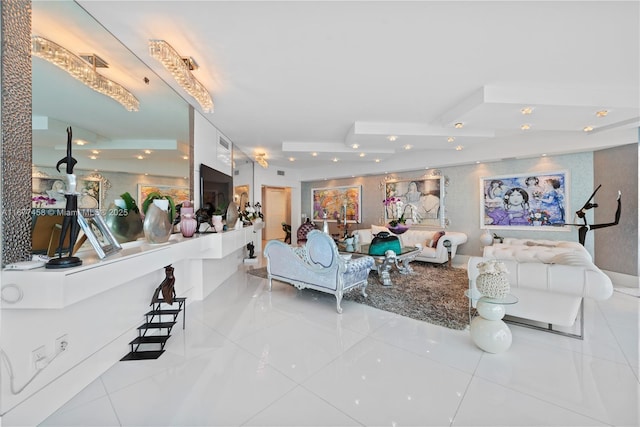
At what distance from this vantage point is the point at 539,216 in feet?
16.1

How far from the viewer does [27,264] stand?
1325 millimetres

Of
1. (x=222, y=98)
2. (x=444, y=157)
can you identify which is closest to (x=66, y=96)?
(x=222, y=98)

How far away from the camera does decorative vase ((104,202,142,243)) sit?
2078mm

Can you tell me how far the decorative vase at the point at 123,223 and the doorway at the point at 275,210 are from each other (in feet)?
22.6

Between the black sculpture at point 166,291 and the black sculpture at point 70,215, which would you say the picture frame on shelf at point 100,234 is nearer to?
the black sculpture at point 70,215

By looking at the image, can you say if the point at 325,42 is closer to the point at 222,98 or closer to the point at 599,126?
the point at 222,98

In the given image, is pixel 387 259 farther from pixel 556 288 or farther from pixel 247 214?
pixel 247 214

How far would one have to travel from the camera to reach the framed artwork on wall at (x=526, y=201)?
4.73 m

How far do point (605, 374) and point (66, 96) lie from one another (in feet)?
14.7

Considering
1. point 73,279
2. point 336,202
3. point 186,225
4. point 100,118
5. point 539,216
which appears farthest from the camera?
point 336,202

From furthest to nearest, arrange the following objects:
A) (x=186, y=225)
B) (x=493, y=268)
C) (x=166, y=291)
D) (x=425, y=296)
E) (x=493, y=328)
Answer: (x=425, y=296) < (x=186, y=225) < (x=166, y=291) < (x=493, y=268) < (x=493, y=328)

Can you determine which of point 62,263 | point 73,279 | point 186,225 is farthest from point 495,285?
point 186,225

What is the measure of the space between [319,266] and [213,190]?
2.21m

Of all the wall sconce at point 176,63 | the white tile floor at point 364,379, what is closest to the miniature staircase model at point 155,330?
the white tile floor at point 364,379
